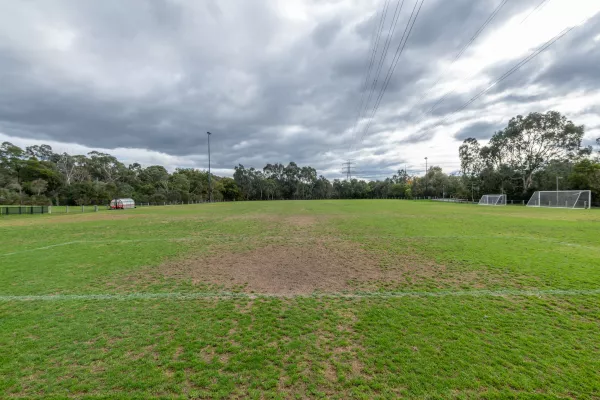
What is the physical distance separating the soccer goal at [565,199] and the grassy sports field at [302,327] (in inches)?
1473

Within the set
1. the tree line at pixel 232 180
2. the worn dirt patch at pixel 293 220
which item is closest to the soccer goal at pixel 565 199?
the tree line at pixel 232 180

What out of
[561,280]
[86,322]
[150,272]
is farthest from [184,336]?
[561,280]

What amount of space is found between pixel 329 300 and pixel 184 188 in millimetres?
73767

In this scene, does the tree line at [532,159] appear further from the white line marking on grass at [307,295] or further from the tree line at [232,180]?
the white line marking on grass at [307,295]

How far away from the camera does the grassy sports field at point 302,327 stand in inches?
107

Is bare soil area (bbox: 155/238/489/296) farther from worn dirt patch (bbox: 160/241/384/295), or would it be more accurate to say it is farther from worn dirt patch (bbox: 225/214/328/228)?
worn dirt patch (bbox: 225/214/328/228)

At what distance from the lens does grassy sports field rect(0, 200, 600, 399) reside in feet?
8.95

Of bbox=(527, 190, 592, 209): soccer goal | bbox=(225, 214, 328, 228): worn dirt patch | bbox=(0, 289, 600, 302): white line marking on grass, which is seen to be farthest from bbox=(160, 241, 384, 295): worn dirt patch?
bbox=(527, 190, 592, 209): soccer goal

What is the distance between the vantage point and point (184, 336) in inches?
146

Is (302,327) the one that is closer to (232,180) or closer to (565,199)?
(565,199)

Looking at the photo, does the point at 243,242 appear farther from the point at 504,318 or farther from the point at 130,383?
the point at 504,318

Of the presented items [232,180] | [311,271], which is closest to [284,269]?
[311,271]

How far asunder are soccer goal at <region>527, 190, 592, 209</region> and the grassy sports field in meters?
37.4

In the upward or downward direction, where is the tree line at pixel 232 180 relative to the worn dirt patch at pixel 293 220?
upward
